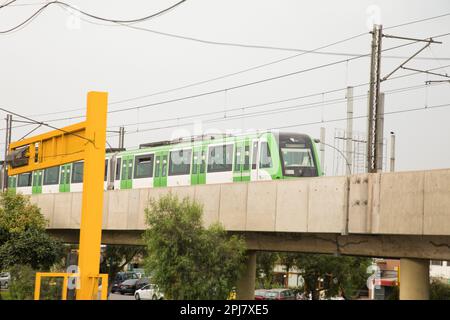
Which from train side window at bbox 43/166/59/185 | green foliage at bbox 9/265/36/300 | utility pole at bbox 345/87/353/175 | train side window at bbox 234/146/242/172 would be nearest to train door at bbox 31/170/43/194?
train side window at bbox 43/166/59/185

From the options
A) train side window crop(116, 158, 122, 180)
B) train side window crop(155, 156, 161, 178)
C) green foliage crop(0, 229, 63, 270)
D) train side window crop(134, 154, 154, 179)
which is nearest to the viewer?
green foliage crop(0, 229, 63, 270)

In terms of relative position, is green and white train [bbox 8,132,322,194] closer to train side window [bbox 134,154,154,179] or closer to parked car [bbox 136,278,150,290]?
train side window [bbox 134,154,154,179]

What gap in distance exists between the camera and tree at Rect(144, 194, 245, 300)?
73.9 feet

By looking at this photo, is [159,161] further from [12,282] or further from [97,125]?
[97,125]

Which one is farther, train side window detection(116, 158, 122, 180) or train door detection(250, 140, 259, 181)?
train side window detection(116, 158, 122, 180)

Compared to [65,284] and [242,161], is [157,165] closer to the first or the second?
[242,161]

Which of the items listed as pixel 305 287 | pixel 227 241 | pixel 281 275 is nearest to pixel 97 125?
pixel 227 241

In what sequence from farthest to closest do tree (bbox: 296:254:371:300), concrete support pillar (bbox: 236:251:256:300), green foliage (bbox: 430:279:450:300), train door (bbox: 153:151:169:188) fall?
1. tree (bbox: 296:254:371:300)
2. green foliage (bbox: 430:279:450:300)
3. train door (bbox: 153:151:169:188)
4. concrete support pillar (bbox: 236:251:256:300)

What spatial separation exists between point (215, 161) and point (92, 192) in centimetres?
1079

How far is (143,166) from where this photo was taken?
34.4 meters

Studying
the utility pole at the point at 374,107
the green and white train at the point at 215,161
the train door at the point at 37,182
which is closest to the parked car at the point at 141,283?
the train door at the point at 37,182

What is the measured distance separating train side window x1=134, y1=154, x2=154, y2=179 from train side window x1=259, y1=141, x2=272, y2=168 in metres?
7.28

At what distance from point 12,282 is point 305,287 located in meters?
24.4
